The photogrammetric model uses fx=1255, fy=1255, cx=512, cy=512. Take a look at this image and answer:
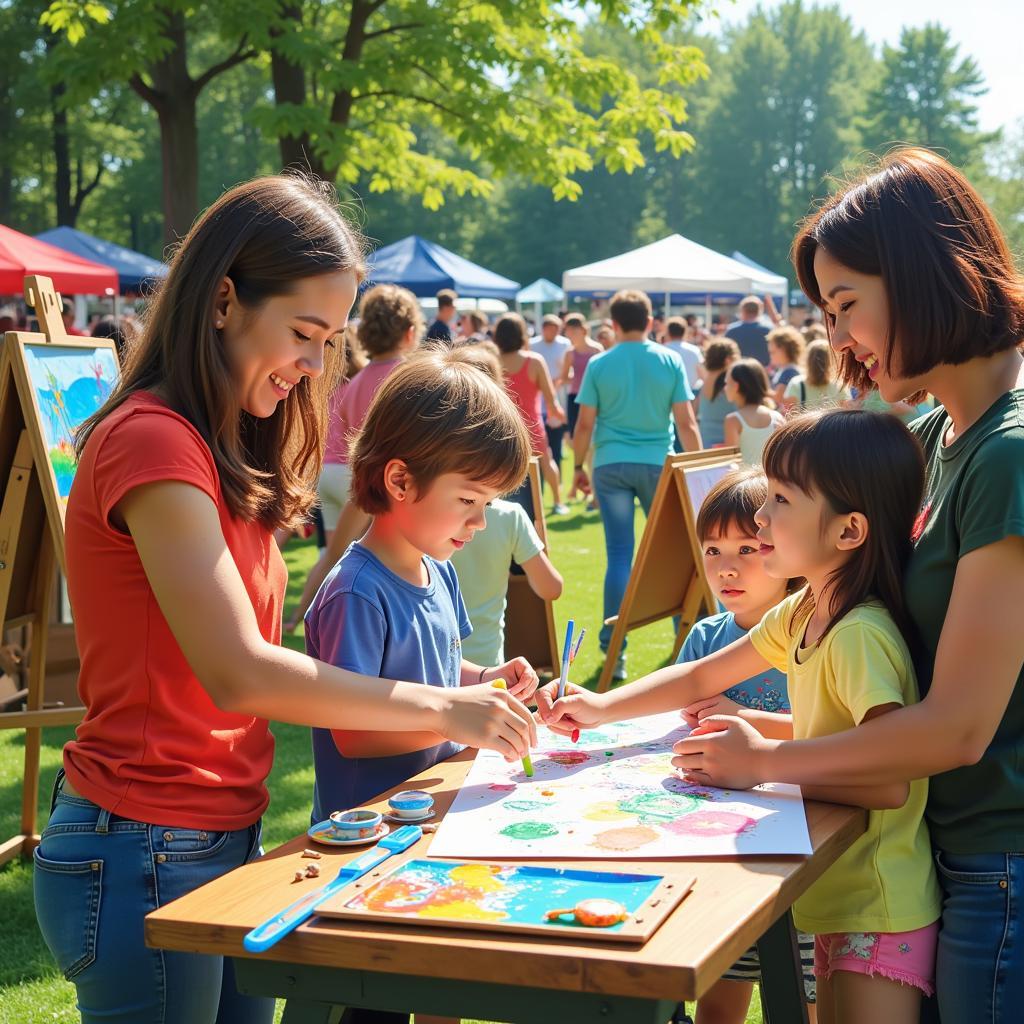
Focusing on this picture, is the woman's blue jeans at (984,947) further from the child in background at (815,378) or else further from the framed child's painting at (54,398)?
the child in background at (815,378)

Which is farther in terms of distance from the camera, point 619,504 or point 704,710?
point 619,504

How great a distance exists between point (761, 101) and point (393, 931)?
76768mm

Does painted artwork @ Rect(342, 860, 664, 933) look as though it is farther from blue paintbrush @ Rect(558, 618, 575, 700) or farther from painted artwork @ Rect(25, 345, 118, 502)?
painted artwork @ Rect(25, 345, 118, 502)

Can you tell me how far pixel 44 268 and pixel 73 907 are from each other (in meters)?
9.60

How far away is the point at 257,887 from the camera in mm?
1567

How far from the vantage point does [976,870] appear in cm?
188

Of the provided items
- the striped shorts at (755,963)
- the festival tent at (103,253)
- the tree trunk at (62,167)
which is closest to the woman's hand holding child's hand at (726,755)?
the striped shorts at (755,963)

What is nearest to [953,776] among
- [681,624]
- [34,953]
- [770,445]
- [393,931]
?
[770,445]

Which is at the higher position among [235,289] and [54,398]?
[235,289]

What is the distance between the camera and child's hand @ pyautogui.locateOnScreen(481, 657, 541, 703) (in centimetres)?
237

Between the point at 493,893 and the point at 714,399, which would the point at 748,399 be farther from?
the point at 493,893

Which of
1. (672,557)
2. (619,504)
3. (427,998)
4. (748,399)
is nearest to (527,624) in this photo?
(672,557)

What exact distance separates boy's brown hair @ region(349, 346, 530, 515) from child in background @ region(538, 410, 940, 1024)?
52 centimetres

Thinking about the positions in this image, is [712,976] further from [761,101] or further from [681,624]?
[761,101]
